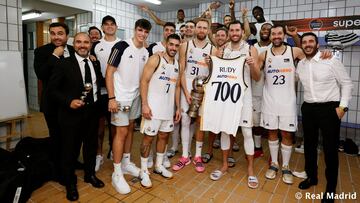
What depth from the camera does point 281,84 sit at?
9.03 ft

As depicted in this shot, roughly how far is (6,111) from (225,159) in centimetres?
324

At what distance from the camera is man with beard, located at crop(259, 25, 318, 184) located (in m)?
2.73

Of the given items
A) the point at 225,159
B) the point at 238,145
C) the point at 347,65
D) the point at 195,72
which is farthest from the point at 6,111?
the point at 347,65

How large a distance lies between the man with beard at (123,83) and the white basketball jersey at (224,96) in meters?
0.82

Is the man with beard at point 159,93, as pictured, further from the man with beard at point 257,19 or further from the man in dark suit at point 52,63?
the man with beard at point 257,19

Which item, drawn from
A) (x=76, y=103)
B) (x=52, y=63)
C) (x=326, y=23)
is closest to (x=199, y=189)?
(x=76, y=103)

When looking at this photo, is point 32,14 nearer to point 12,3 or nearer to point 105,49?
point 12,3

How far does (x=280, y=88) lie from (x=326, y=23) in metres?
2.74

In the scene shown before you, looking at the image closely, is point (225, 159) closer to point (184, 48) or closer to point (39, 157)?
→ point (184, 48)

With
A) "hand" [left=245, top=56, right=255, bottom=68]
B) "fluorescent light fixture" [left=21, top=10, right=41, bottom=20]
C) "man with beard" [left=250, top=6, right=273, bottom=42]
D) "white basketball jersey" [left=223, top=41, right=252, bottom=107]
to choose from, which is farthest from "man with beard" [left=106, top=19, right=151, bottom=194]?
"fluorescent light fixture" [left=21, top=10, right=41, bottom=20]

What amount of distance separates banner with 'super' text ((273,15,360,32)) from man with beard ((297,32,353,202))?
256 cm

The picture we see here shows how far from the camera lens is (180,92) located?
9.93ft

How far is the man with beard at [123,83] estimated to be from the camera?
249 cm

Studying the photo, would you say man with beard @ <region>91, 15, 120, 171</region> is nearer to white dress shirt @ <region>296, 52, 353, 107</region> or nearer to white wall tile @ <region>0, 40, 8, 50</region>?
white wall tile @ <region>0, 40, 8, 50</region>
